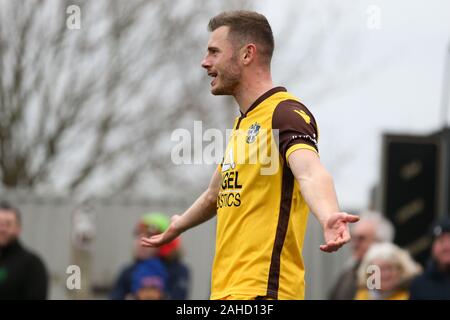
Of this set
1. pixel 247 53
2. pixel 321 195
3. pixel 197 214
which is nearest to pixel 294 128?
pixel 321 195

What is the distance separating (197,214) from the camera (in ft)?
21.1

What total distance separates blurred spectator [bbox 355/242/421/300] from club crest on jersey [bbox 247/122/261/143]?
3370 millimetres

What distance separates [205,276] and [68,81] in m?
7.12

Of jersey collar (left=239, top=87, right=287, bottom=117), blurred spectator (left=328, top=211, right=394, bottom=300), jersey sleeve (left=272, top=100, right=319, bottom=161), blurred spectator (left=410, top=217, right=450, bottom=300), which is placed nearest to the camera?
jersey sleeve (left=272, top=100, right=319, bottom=161)

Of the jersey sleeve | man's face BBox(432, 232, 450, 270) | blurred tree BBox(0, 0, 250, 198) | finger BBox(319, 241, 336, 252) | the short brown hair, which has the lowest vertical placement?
finger BBox(319, 241, 336, 252)

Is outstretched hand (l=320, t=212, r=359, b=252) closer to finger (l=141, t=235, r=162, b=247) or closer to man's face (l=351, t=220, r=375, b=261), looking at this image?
finger (l=141, t=235, r=162, b=247)

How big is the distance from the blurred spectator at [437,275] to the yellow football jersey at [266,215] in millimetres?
3336

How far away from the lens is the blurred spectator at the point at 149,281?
9594mm

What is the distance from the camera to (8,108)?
21875 millimetres

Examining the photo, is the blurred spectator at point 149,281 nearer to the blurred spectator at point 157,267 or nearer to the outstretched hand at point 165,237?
the blurred spectator at point 157,267

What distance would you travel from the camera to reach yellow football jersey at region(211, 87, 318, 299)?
569cm

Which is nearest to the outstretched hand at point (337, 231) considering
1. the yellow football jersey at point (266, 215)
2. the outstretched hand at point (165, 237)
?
the yellow football jersey at point (266, 215)

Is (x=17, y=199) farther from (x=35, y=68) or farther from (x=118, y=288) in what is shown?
(x=118, y=288)

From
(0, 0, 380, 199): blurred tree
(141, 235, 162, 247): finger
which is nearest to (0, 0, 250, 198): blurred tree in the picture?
(0, 0, 380, 199): blurred tree
